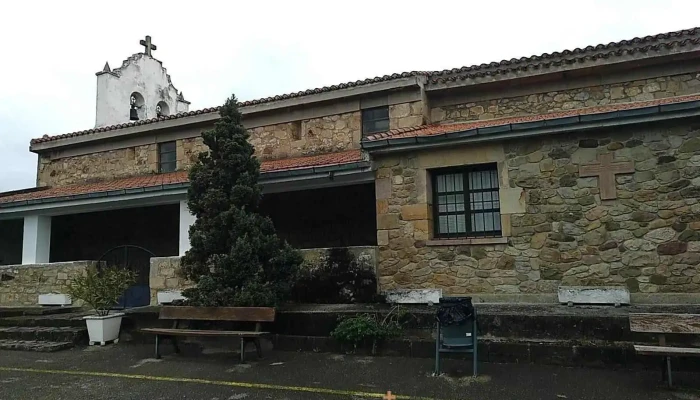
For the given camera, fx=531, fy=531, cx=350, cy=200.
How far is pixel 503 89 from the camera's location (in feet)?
36.4

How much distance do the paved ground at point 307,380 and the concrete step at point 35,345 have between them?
77 centimetres

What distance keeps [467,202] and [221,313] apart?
13.7ft

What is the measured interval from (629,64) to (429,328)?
6613 millimetres

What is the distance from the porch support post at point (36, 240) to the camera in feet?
39.2

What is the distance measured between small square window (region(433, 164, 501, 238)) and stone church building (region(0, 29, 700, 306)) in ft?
0.07

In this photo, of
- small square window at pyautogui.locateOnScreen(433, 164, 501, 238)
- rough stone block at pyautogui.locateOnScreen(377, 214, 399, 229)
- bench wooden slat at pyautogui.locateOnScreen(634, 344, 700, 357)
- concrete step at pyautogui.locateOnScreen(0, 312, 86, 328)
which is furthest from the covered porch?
bench wooden slat at pyautogui.locateOnScreen(634, 344, 700, 357)

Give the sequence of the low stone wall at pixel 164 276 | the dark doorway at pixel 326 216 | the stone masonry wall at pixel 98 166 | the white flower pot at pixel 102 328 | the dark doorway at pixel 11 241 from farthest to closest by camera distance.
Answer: the stone masonry wall at pixel 98 166, the dark doorway at pixel 11 241, the dark doorway at pixel 326 216, the low stone wall at pixel 164 276, the white flower pot at pixel 102 328

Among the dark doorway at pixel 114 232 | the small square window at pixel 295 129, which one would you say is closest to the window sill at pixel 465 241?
the small square window at pixel 295 129

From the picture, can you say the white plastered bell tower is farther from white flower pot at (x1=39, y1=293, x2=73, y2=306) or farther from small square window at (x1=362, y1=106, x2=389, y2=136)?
small square window at (x1=362, y1=106, x2=389, y2=136)

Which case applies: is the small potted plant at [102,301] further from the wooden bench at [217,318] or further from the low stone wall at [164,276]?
the low stone wall at [164,276]

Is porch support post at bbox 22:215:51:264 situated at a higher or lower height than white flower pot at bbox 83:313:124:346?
higher

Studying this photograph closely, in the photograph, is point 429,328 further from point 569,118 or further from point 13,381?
point 13,381

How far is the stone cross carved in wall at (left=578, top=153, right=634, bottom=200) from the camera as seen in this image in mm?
7539

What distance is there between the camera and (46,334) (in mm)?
8867
